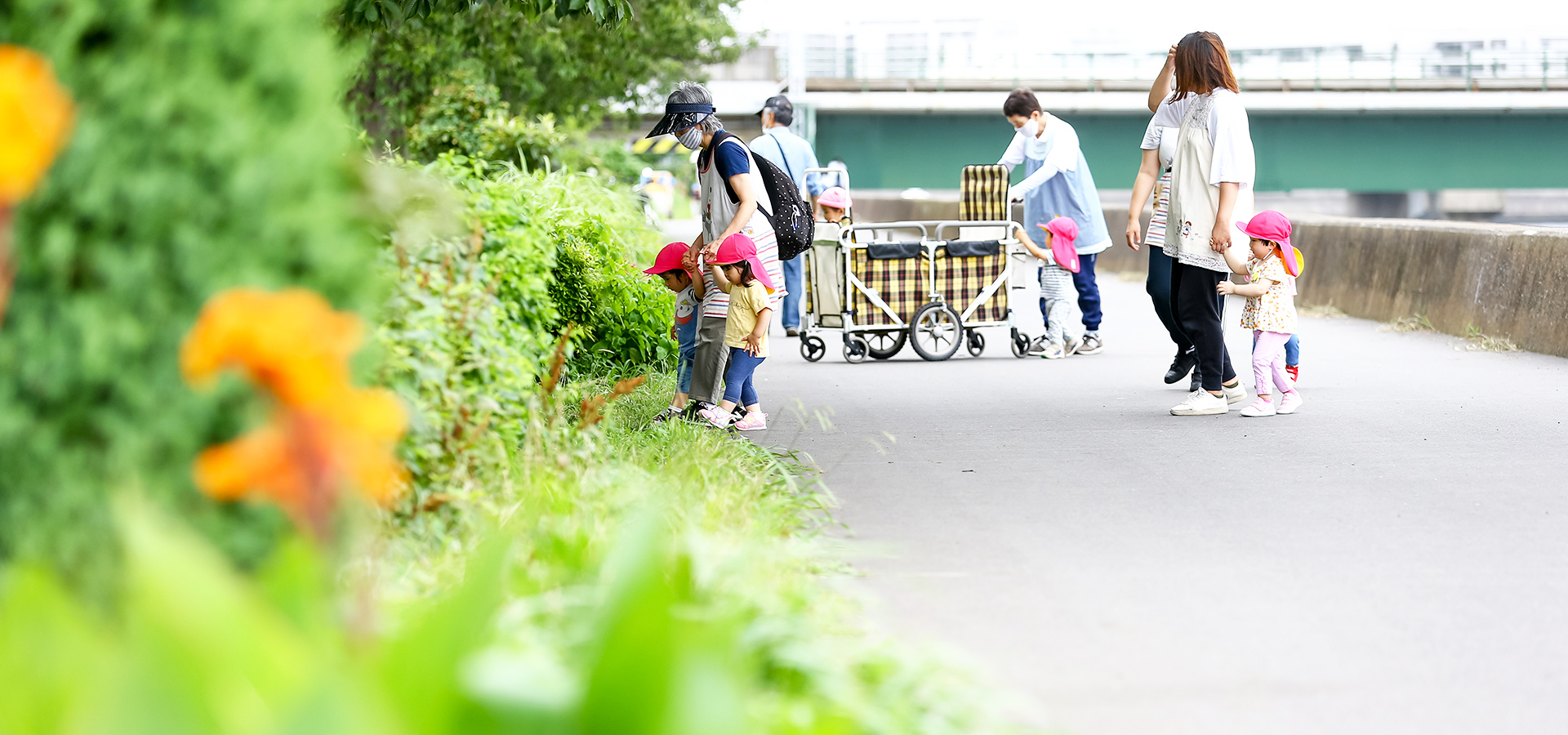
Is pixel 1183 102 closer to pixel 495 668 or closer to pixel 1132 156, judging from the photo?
pixel 495 668

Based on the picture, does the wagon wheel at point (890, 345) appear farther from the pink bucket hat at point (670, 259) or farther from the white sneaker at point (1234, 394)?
the pink bucket hat at point (670, 259)

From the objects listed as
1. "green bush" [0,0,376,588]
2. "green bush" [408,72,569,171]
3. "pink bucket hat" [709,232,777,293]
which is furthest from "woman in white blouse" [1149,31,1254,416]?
"green bush" [408,72,569,171]

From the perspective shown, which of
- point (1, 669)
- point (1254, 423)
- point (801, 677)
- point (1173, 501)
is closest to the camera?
point (1, 669)

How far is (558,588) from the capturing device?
3.36 metres

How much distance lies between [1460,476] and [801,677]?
4135mm

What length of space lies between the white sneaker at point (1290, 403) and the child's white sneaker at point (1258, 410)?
0.07 meters

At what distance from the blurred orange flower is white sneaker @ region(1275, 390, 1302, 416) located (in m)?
6.86

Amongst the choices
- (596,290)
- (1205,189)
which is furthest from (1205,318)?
(596,290)

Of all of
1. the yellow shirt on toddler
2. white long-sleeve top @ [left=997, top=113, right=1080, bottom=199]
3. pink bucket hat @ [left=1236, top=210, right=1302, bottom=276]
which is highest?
white long-sleeve top @ [left=997, top=113, right=1080, bottom=199]

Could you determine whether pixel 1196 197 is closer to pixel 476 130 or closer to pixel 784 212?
pixel 784 212

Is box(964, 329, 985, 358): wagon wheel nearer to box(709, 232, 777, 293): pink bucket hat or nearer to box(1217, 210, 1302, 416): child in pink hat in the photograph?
box(1217, 210, 1302, 416): child in pink hat

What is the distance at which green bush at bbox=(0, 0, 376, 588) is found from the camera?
7.20 ft

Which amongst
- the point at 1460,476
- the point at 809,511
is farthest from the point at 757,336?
the point at 1460,476

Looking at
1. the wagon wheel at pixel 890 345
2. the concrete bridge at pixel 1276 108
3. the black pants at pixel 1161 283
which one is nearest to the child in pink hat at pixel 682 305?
the black pants at pixel 1161 283
